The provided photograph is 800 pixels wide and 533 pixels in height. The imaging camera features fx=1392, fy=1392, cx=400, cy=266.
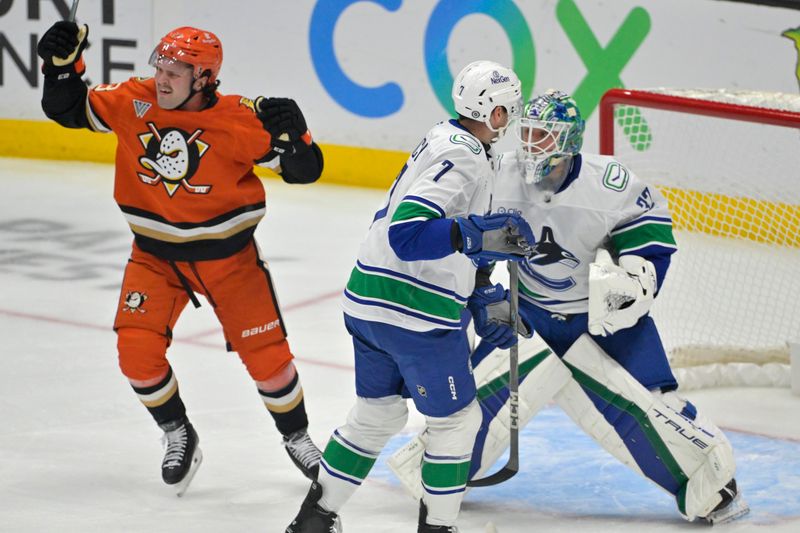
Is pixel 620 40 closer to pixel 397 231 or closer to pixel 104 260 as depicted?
pixel 104 260

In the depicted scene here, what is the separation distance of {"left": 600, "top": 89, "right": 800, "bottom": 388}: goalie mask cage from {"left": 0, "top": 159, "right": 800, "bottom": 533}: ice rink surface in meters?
0.24

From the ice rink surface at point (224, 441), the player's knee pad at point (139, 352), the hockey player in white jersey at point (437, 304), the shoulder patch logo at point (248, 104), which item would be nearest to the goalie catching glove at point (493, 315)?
the hockey player in white jersey at point (437, 304)

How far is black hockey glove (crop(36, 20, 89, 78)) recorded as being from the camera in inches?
145

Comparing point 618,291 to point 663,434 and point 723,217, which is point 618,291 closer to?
point 663,434

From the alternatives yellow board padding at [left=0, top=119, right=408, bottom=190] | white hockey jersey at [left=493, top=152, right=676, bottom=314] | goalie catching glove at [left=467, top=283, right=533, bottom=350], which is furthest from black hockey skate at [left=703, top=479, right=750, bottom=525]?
yellow board padding at [left=0, top=119, right=408, bottom=190]

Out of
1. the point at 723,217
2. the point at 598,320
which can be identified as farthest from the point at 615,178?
the point at 723,217

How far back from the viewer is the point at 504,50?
303 inches

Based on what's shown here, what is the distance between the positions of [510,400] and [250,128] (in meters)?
0.97

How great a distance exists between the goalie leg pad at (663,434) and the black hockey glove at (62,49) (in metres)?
1.53

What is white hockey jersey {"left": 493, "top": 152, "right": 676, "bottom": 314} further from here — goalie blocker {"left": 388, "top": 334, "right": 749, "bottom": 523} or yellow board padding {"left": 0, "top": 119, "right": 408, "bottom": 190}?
yellow board padding {"left": 0, "top": 119, "right": 408, "bottom": 190}

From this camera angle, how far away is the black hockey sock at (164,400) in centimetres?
374

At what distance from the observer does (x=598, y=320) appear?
11.5ft

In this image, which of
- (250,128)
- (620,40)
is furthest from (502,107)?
(620,40)

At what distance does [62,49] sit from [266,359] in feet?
3.22
